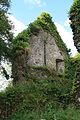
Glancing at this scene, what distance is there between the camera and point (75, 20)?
22969mm

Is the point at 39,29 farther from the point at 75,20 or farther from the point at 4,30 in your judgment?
the point at 75,20

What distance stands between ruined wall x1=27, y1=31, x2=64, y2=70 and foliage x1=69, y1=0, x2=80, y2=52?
9.99 meters

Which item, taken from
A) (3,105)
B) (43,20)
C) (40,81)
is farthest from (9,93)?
(43,20)

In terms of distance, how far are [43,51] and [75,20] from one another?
11494mm

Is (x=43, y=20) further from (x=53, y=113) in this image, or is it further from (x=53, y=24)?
(x=53, y=113)

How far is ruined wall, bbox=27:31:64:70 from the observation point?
3334 cm

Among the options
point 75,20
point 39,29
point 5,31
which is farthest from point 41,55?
point 75,20

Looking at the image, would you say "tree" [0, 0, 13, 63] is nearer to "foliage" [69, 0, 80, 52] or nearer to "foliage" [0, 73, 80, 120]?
"foliage" [0, 73, 80, 120]

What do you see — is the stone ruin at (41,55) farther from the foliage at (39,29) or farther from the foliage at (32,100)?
the foliage at (32,100)

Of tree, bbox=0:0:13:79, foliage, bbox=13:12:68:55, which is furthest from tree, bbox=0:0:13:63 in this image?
foliage, bbox=13:12:68:55

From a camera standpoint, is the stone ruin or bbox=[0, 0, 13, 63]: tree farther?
the stone ruin

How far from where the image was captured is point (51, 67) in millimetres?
33938

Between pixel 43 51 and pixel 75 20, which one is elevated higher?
pixel 75 20

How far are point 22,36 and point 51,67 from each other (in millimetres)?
3665
